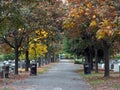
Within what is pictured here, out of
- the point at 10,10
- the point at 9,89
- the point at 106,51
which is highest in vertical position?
Answer: the point at 10,10

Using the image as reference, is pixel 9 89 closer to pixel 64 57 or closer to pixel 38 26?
pixel 38 26

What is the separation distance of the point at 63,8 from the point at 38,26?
12.9 feet

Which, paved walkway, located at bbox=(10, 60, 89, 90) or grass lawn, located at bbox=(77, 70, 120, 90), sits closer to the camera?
grass lawn, located at bbox=(77, 70, 120, 90)

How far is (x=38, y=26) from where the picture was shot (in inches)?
1355

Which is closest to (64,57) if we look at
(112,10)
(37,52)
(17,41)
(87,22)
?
(37,52)

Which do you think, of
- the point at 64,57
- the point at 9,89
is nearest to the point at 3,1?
the point at 9,89

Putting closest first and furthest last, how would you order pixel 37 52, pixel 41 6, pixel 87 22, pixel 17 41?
pixel 87 22 < pixel 41 6 < pixel 17 41 < pixel 37 52

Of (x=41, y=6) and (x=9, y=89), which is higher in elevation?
(x=41, y=6)

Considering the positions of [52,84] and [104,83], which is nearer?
[52,84]

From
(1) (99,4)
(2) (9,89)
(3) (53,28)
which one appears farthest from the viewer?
(3) (53,28)

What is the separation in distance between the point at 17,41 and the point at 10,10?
18411 mm

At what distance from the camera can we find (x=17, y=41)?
1556 inches

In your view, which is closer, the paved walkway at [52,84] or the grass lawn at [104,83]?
the grass lawn at [104,83]

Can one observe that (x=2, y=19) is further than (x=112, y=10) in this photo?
Yes
